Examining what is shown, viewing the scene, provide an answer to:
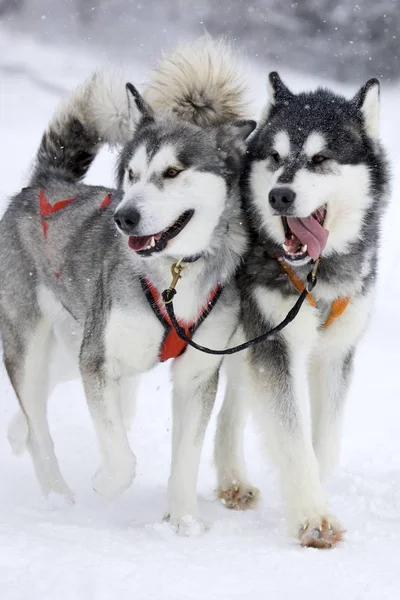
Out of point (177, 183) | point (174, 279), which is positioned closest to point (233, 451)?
point (174, 279)

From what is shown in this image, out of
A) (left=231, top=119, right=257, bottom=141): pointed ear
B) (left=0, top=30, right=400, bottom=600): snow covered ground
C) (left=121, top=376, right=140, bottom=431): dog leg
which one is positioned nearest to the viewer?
(left=0, top=30, right=400, bottom=600): snow covered ground

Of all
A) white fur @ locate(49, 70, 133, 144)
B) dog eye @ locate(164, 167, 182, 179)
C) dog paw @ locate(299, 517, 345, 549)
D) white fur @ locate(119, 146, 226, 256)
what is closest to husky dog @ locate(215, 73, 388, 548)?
dog paw @ locate(299, 517, 345, 549)

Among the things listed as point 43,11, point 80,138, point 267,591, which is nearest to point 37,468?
point 80,138

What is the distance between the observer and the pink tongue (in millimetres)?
3408

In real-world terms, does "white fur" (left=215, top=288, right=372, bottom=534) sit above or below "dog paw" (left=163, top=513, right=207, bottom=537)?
above

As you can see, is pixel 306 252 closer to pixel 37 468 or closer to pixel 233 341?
pixel 233 341

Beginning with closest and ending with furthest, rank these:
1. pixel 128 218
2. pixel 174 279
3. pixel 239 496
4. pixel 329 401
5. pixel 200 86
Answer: pixel 128 218 → pixel 174 279 → pixel 200 86 → pixel 329 401 → pixel 239 496

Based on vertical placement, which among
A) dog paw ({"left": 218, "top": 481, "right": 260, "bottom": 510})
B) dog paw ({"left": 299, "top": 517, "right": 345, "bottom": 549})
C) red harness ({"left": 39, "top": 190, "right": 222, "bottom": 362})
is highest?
red harness ({"left": 39, "top": 190, "right": 222, "bottom": 362})

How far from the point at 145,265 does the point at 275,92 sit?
954 millimetres

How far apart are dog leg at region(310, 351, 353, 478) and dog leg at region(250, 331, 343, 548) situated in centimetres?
33

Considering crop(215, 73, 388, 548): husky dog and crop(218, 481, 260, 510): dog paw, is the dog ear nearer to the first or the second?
A: crop(215, 73, 388, 548): husky dog

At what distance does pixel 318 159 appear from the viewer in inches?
133

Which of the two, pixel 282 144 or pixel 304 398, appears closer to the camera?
pixel 282 144

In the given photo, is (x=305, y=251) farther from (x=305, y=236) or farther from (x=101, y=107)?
(x=101, y=107)
